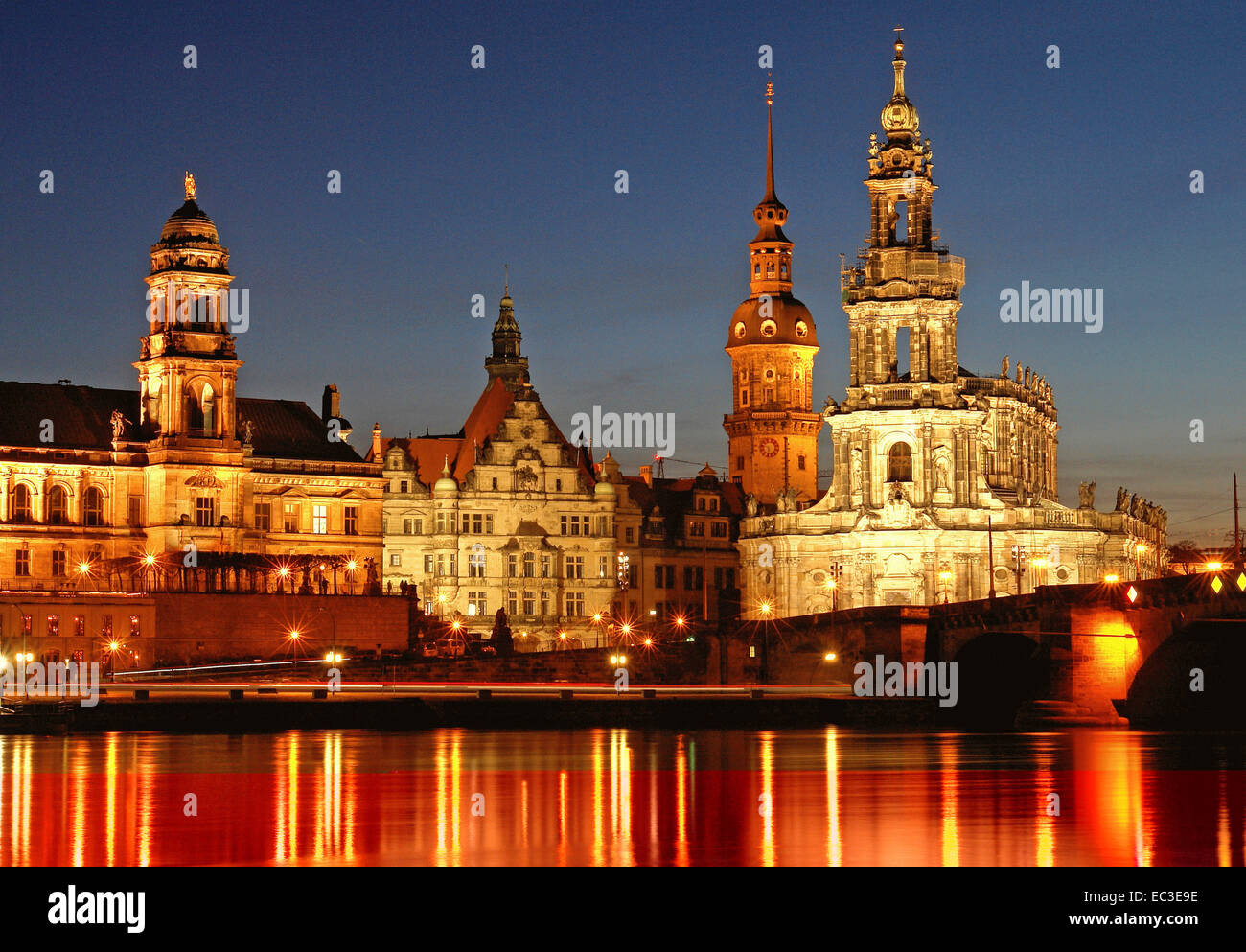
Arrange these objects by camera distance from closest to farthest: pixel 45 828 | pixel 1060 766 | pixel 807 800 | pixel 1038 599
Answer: pixel 45 828, pixel 807 800, pixel 1060 766, pixel 1038 599

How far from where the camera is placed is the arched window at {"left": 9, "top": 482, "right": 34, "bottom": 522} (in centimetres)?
10956

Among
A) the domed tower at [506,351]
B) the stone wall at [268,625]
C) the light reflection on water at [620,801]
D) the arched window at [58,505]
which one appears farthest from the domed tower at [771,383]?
the light reflection on water at [620,801]

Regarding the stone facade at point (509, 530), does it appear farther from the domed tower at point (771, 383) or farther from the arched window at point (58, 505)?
the domed tower at point (771, 383)

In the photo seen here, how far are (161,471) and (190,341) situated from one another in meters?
7.12

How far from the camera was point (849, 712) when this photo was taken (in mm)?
88438

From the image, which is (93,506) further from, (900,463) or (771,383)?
(771,383)

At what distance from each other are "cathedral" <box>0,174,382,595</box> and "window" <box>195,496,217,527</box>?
0.05 m

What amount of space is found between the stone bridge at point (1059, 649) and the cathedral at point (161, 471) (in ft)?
86.5

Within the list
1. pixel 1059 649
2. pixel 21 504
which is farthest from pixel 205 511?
pixel 1059 649

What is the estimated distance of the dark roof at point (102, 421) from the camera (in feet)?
367

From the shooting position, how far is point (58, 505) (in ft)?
363

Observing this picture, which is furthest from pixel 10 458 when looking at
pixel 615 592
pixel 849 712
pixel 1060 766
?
pixel 1060 766
